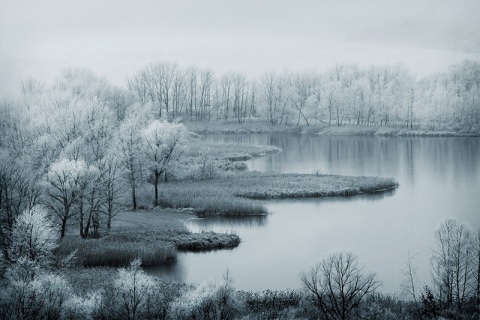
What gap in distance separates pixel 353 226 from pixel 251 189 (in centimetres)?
777

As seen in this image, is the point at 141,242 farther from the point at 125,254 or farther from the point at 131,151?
the point at 131,151

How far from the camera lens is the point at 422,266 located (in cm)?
1656

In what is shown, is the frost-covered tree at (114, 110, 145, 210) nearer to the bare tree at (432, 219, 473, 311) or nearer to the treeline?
the bare tree at (432, 219, 473, 311)

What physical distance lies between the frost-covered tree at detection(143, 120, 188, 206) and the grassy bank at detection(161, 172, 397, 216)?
1353 millimetres

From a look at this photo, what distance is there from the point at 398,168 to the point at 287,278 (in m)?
22.3

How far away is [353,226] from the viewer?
71.5ft

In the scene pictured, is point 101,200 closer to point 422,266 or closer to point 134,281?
point 134,281

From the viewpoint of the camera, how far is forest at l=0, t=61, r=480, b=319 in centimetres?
1152

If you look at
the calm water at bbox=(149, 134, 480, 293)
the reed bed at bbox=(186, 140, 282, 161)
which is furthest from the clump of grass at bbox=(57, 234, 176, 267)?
the reed bed at bbox=(186, 140, 282, 161)

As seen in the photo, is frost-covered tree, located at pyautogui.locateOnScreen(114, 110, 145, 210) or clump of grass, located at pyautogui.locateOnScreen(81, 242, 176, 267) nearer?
clump of grass, located at pyautogui.locateOnScreen(81, 242, 176, 267)

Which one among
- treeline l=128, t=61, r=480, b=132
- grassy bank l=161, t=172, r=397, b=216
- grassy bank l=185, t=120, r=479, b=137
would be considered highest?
treeline l=128, t=61, r=480, b=132

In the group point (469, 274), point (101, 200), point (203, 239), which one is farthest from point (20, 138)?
point (469, 274)

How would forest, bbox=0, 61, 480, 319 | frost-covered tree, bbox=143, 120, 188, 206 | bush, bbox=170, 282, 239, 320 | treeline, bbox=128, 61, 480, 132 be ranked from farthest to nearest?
treeline, bbox=128, 61, 480, 132 → frost-covered tree, bbox=143, 120, 188, 206 → forest, bbox=0, 61, 480, 319 → bush, bbox=170, 282, 239, 320

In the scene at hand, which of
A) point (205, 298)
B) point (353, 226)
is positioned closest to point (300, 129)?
point (353, 226)
